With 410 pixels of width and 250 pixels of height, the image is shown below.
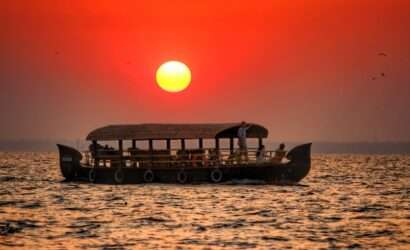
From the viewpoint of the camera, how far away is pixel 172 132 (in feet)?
196

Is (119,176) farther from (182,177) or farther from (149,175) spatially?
(182,177)

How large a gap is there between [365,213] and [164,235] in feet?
48.1

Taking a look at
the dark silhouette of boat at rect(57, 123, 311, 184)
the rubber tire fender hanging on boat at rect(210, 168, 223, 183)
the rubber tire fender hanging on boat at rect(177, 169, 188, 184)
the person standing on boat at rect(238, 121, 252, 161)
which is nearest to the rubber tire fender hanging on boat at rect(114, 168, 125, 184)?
the dark silhouette of boat at rect(57, 123, 311, 184)

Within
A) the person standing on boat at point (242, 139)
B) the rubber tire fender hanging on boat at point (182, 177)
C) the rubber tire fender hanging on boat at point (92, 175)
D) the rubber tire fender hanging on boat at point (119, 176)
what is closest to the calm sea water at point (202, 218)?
the rubber tire fender hanging on boat at point (119, 176)

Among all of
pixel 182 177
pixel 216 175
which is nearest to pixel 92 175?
pixel 182 177

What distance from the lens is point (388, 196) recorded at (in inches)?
2441

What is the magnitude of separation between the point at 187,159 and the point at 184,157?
0.26 metres

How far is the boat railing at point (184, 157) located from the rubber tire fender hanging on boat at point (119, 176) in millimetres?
552

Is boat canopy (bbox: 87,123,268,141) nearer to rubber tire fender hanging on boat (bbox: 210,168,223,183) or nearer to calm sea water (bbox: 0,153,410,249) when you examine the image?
rubber tire fender hanging on boat (bbox: 210,168,223,183)

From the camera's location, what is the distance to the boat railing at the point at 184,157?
5803 centimetres

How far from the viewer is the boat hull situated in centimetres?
5766

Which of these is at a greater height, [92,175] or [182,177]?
[92,175]

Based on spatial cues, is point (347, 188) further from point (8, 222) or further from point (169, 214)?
point (8, 222)

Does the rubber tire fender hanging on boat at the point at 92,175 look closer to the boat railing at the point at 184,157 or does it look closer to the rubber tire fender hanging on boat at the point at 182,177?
the boat railing at the point at 184,157
